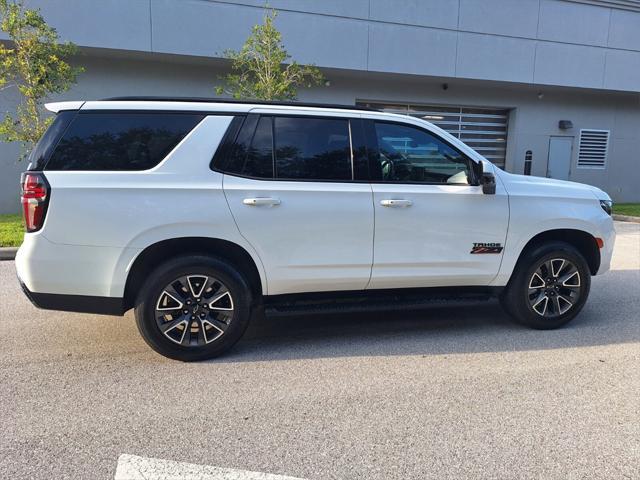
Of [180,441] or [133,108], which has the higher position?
[133,108]

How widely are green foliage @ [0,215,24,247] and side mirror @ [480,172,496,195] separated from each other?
7.58m

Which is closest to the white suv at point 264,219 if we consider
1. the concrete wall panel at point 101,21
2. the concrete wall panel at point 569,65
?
the concrete wall panel at point 101,21

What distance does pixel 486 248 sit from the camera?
4496 mm

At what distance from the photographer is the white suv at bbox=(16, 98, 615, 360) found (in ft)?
12.1

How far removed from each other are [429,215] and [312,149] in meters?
1.17

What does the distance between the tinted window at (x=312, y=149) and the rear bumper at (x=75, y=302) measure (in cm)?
165

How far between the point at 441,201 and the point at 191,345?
8.06ft

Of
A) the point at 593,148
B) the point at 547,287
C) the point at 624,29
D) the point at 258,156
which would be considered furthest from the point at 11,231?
the point at 624,29

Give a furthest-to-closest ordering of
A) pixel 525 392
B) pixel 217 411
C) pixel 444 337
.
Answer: pixel 444 337 < pixel 525 392 < pixel 217 411

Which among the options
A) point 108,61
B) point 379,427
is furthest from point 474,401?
point 108,61

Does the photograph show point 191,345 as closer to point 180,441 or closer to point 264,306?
point 264,306

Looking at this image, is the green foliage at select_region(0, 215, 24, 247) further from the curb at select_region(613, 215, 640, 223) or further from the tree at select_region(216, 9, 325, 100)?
the curb at select_region(613, 215, 640, 223)

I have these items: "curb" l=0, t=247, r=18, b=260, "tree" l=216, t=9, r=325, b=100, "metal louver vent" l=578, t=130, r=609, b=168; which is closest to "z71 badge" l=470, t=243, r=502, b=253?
"curb" l=0, t=247, r=18, b=260

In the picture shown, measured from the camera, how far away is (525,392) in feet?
11.6
